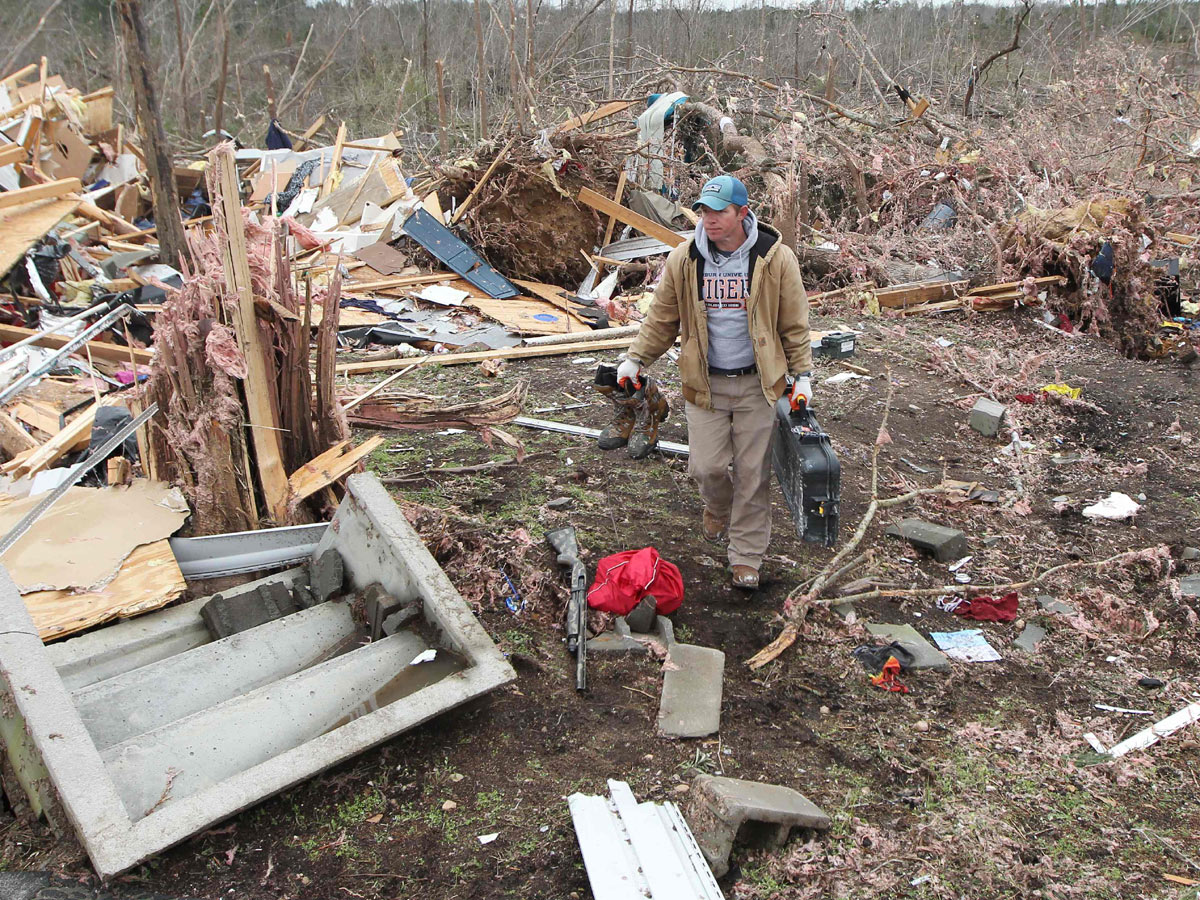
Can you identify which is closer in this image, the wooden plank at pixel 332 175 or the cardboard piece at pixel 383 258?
the cardboard piece at pixel 383 258

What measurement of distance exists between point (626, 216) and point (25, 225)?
654 cm

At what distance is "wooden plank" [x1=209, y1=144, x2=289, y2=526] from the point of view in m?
3.85

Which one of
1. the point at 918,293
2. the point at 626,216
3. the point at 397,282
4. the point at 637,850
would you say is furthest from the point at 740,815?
the point at 626,216

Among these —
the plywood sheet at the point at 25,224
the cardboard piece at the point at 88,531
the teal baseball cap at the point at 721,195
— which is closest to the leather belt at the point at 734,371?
the teal baseball cap at the point at 721,195

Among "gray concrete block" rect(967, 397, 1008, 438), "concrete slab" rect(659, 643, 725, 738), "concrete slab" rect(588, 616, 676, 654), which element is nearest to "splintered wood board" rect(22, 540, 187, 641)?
"concrete slab" rect(588, 616, 676, 654)

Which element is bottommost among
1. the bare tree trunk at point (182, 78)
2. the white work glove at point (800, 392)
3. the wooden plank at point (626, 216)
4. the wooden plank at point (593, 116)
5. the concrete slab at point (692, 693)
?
the concrete slab at point (692, 693)

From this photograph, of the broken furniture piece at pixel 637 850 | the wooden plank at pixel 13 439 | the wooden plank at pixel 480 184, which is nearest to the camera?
the broken furniture piece at pixel 637 850

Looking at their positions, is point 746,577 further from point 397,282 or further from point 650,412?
point 397,282

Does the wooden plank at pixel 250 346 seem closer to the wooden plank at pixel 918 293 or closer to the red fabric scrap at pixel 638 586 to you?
the red fabric scrap at pixel 638 586

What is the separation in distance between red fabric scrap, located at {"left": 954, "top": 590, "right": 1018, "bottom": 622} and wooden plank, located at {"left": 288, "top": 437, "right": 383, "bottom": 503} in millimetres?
3131

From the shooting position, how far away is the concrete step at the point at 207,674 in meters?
3.06

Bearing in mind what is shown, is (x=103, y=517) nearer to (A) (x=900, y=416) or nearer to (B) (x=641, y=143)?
(A) (x=900, y=416)

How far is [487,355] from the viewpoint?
8.37m

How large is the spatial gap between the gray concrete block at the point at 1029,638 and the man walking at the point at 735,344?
4.21 ft
